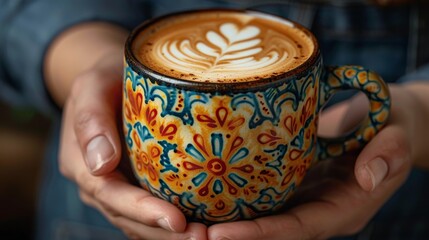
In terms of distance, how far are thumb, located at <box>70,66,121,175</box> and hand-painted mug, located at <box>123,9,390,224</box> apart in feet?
0.09

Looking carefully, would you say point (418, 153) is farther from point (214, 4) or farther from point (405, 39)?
point (214, 4)

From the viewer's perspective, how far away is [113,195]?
1.98ft

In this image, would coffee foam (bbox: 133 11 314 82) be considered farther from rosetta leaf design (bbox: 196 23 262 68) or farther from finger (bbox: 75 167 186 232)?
finger (bbox: 75 167 186 232)

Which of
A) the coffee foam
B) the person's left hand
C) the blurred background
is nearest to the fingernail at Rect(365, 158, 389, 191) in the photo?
the person's left hand

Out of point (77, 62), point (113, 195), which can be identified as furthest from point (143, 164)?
point (77, 62)

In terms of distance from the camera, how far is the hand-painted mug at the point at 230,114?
1.70 feet

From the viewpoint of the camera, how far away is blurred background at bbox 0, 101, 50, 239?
1.47 metres

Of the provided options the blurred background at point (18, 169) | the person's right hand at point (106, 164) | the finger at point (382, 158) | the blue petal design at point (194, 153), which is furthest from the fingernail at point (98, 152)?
the blurred background at point (18, 169)

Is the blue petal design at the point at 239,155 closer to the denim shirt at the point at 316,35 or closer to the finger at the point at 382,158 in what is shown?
the finger at the point at 382,158

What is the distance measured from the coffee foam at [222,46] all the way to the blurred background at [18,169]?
36.3 inches

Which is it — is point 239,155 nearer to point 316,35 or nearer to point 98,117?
point 98,117

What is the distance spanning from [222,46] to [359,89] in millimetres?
136

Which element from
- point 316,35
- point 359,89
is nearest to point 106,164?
point 359,89

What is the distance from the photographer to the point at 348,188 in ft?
2.17
